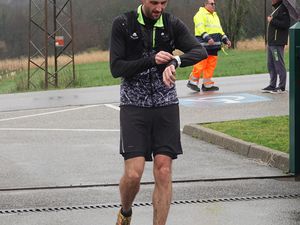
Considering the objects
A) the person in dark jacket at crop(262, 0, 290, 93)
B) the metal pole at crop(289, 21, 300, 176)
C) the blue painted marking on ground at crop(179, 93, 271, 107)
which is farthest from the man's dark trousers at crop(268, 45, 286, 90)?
the metal pole at crop(289, 21, 300, 176)

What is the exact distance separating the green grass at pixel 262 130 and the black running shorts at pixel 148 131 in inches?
148

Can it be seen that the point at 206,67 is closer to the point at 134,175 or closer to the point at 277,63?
the point at 277,63

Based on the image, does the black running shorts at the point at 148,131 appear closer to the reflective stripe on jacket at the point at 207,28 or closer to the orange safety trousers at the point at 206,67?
the reflective stripe on jacket at the point at 207,28

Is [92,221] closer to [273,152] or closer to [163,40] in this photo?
[163,40]

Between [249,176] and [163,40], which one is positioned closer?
[163,40]

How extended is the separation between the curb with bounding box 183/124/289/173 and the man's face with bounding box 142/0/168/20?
3.66 metres

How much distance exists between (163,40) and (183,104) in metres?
9.79

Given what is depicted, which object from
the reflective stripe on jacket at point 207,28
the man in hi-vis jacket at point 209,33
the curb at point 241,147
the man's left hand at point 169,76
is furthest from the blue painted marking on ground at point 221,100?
the man's left hand at point 169,76

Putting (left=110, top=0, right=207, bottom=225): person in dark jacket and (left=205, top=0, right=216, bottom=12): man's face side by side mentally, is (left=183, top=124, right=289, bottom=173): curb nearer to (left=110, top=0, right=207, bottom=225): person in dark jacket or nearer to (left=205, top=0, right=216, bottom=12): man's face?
(left=110, top=0, right=207, bottom=225): person in dark jacket

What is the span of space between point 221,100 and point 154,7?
10.5 m

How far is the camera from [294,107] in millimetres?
8914

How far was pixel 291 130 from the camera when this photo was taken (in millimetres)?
8953

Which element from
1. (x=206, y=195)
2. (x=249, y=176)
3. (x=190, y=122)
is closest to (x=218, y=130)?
(x=190, y=122)

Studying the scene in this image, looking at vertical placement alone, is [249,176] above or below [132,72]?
below
